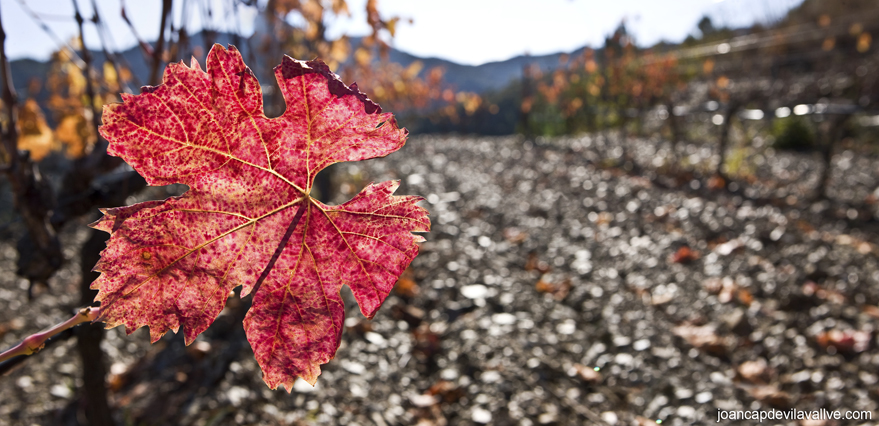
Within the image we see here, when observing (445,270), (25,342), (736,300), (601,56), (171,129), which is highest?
(601,56)

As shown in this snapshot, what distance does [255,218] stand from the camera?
0.34m

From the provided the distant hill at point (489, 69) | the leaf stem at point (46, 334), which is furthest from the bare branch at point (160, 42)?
the leaf stem at point (46, 334)

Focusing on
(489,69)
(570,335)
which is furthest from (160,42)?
(570,335)

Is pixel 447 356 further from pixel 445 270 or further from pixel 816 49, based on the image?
pixel 816 49

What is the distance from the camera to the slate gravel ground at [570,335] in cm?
215

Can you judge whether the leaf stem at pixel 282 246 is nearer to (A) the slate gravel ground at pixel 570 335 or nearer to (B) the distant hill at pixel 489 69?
(B) the distant hill at pixel 489 69

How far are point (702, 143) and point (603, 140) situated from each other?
6.57 feet

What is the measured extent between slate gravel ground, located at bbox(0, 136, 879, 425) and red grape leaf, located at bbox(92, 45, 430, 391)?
1.84 m

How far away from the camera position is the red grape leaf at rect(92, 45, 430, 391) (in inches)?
11.9

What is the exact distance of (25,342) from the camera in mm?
349

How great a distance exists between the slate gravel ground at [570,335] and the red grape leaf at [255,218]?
6.05ft

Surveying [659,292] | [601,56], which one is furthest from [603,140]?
[659,292]

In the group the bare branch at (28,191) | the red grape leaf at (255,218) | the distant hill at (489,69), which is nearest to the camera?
the red grape leaf at (255,218)

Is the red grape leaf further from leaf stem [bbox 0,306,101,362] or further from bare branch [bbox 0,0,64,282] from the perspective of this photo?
bare branch [bbox 0,0,64,282]
